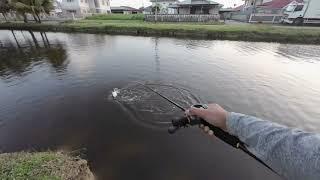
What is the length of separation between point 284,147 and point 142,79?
1106 centimetres

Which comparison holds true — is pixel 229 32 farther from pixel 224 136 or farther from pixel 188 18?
pixel 224 136

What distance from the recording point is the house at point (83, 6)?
56625mm

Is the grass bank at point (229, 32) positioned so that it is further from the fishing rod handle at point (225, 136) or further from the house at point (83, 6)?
the house at point (83, 6)

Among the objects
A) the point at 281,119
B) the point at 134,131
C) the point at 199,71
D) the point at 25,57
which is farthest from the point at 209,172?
the point at 25,57

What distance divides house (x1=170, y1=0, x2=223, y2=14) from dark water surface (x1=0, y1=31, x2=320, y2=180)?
30556 mm

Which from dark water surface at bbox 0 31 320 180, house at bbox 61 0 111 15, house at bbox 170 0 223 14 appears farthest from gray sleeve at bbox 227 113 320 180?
house at bbox 61 0 111 15

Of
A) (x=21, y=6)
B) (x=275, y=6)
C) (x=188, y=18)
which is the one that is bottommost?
(x=188, y=18)

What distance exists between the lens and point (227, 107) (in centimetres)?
915

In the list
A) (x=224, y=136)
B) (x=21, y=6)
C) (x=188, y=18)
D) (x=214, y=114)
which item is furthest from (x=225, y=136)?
(x=21, y=6)

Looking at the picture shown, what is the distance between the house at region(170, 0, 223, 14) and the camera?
154 feet

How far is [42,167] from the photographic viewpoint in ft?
15.4

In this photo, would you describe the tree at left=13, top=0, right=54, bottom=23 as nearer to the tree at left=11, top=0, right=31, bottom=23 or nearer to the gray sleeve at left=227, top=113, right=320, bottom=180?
the tree at left=11, top=0, right=31, bottom=23

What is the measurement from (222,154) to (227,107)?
10.1 ft

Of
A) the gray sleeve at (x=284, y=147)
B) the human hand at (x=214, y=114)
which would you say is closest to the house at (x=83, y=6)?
the human hand at (x=214, y=114)
